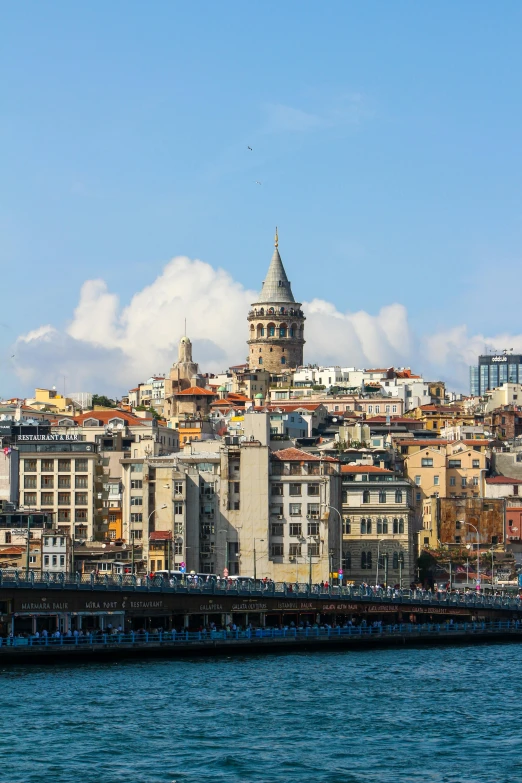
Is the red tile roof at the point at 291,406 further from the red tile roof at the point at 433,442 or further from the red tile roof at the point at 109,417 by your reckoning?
the red tile roof at the point at 109,417

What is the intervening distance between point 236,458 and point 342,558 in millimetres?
11783

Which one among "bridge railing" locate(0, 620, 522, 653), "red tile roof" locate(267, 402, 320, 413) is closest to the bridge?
"bridge railing" locate(0, 620, 522, 653)

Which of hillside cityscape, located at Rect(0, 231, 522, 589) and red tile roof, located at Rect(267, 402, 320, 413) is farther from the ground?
red tile roof, located at Rect(267, 402, 320, 413)

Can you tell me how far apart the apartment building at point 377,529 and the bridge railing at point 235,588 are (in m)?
14.7

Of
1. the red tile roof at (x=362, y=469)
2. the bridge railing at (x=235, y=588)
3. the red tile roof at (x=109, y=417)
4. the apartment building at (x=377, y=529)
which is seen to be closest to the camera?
the bridge railing at (x=235, y=588)

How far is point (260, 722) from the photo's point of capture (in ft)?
220

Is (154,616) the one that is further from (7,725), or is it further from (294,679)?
(7,725)

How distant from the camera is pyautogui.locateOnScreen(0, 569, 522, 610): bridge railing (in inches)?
3474

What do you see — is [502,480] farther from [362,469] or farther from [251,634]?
[251,634]

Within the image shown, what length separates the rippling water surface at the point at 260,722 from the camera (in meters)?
58.1

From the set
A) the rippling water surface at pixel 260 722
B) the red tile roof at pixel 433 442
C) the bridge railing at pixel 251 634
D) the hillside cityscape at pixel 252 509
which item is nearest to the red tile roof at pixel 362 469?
the hillside cityscape at pixel 252 509

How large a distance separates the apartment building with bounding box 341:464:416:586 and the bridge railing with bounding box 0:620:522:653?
19819 millimetres

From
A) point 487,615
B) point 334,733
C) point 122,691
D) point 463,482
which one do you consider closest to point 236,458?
point 487,615

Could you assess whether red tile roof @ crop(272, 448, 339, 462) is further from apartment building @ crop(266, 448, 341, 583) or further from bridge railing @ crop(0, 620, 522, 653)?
bridge railing @ crop(0, 620, 522, 653)
